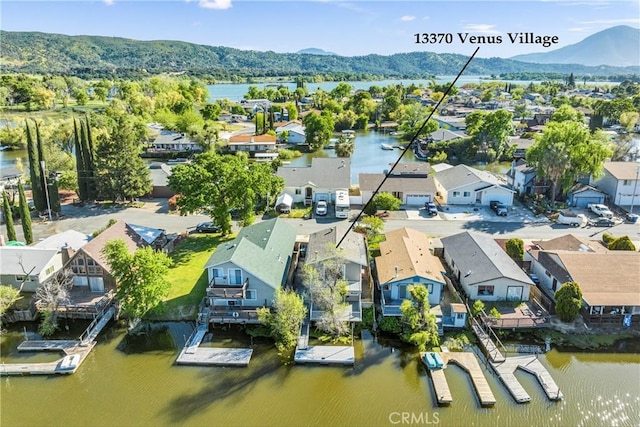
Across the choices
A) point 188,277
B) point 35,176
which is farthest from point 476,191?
point 35,176

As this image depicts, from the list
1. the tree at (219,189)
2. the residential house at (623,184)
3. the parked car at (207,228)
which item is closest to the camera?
the tree at (219,189)

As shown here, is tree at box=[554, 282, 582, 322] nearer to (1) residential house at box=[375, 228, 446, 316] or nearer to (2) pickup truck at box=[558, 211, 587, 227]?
(1) residential house at box=[375, 228, 446, 316]

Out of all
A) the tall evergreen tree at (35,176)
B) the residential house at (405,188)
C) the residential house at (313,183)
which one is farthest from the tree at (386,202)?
Result: the tall evergreen tree at (35,176)

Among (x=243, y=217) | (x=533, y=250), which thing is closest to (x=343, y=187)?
→ (x=243, y=217)

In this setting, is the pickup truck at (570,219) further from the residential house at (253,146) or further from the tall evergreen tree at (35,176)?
the tall evergreen tree at (35,176)

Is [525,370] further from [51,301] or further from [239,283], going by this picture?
[51,301]

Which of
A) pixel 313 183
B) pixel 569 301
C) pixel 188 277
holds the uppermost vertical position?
pixel 313 183
